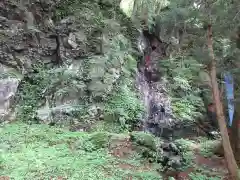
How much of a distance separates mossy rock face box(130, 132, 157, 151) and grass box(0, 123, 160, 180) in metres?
0.59

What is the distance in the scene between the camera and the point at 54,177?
633cm

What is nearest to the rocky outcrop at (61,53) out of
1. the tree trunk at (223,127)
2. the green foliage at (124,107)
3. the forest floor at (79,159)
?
the green foliage at (124,107)

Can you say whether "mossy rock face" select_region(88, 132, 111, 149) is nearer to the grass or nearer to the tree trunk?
the grass

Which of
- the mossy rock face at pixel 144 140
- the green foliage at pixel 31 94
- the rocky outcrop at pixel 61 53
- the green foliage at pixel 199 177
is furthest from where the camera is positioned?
the rocky outcrop at pixel 61 53

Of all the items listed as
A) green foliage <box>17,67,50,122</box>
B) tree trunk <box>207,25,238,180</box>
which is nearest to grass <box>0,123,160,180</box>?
green foliage <box>17,67,50,122</box>

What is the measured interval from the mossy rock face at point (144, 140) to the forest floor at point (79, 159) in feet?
0.80

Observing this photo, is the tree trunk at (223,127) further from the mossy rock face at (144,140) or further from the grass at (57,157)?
the mossy rock face at (144,140)

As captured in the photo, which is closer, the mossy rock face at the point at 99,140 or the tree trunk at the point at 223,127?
the tree trunk at the point at 223,127

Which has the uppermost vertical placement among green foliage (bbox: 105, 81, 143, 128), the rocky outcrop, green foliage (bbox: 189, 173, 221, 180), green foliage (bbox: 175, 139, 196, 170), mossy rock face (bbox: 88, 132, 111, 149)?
the rocky outcrop

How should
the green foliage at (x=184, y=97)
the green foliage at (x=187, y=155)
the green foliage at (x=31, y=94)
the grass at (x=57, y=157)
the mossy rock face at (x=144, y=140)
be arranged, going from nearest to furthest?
the grass at (x=57, y=157)
the green foliage at (x=187, y=155)
the mossy rock face at (x=144, y=140)
the green foliage at (x=31, y=94)
the green foliage at (x=184, y=97)

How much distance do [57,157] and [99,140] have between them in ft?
4.97

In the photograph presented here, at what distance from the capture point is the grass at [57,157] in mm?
6543

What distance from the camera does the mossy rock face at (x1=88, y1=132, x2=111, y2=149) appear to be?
8.48 meters

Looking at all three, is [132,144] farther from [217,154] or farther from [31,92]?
[31,92]
